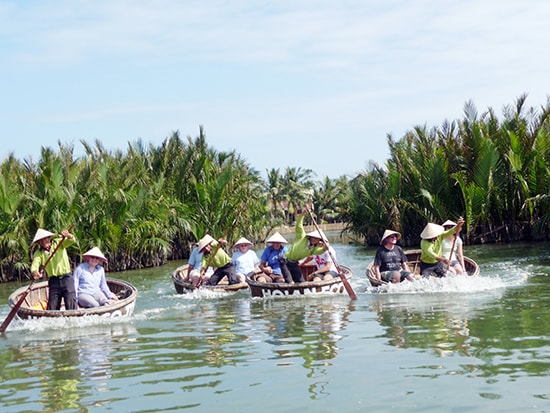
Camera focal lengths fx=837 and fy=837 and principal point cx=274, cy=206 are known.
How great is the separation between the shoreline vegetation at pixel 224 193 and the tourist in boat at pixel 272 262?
28.2ft

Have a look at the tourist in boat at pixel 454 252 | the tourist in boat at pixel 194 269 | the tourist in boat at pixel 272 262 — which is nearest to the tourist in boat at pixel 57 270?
the tourist in boat at pixel 194 269

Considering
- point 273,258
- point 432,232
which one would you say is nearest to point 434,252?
point 432,232

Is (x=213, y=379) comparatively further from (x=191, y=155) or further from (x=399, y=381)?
(x=191, y=155)

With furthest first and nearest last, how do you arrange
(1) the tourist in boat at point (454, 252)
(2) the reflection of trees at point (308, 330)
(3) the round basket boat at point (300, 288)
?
(1) the tourist in boat at point (454, 252), (3) the round basket boat at point (300, 288), (2) the reflection of trees at point (308, 330)

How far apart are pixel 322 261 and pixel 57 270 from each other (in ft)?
21.1

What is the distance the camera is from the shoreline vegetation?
25.5 meters

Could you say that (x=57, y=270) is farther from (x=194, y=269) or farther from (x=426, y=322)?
(x=426, y=322)

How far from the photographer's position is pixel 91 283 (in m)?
14.8

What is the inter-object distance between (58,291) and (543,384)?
870 cm

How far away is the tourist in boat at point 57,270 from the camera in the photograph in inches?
540

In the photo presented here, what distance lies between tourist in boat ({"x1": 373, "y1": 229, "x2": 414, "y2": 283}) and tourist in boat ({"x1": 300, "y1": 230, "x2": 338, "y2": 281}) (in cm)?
99

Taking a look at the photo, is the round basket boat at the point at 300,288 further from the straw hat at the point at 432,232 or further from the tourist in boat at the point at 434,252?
the straw hat at the point at 432,232

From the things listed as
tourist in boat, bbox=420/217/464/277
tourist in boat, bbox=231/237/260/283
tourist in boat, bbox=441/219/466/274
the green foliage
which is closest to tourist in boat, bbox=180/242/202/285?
tourist in boat, bbox=231/237/260/283

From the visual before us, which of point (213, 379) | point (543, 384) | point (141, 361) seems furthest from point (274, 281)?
point (543, 384)
